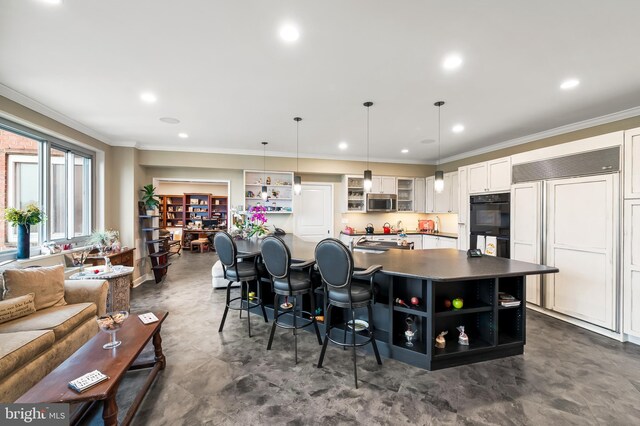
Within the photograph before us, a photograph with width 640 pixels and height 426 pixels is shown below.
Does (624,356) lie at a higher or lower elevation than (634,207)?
lower

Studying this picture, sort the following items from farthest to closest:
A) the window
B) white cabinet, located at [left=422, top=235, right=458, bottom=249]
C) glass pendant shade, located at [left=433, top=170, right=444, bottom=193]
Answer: white cabinet, located at [left=422, top=235, right=458, bottom=249] → glass pendant shade, located at [left=433, top=170, right=444, bottom=193] → the window

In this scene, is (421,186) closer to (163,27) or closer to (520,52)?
(520,52)

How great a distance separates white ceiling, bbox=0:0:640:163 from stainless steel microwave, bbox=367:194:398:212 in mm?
2570

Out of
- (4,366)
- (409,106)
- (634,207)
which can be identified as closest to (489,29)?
(409,106)

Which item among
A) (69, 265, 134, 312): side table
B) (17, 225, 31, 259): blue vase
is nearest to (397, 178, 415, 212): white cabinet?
(69, 265, 134, 312): side table

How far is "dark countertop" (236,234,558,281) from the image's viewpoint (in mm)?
2226

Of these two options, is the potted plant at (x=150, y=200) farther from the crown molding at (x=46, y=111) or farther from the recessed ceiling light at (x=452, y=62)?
the recessed ceiling light at (x=452, y=62)

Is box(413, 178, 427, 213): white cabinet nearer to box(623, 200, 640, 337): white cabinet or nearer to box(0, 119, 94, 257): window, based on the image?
box(623, 200, 640, 337): white cabinet

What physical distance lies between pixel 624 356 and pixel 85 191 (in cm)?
748

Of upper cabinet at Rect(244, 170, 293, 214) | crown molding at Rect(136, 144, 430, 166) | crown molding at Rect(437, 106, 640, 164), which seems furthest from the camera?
upper cabinet at Rect(244, 170, 293, 214)

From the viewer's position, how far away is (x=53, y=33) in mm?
1952

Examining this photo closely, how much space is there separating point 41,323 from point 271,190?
4.44 m

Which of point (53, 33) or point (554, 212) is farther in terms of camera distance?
point (554, 212)

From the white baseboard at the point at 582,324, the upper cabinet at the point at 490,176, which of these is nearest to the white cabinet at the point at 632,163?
the upper cabinet at the point at 490,176
